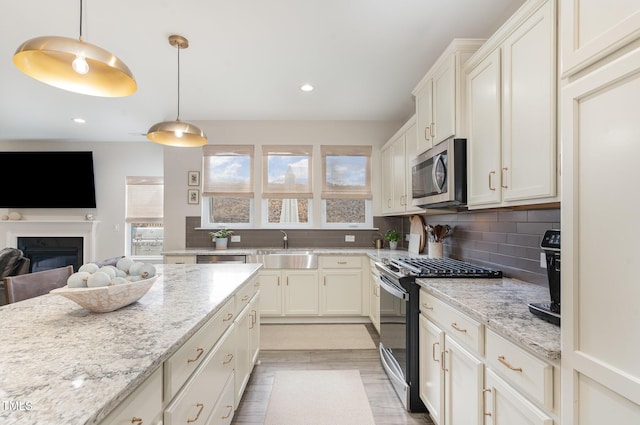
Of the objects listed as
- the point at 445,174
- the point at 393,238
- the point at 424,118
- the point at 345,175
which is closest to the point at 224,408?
the point at 445,174

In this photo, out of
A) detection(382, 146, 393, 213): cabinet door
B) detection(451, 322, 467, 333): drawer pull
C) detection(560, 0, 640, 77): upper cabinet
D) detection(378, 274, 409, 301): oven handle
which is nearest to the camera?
detection(560, 0, 640, 77): upper cabinet

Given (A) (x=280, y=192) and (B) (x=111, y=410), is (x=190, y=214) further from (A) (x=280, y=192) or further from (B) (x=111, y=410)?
(B) (x=111, y=410)

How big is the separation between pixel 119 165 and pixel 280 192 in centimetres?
320

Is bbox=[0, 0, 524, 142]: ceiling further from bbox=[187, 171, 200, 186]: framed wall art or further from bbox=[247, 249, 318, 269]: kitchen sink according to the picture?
bbox=[247, 249, 318, 269]: kitchen sink

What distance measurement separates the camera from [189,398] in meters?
1.14

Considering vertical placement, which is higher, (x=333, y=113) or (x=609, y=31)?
(x=333, y=113)

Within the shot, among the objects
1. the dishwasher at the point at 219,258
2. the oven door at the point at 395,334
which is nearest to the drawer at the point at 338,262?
the dishwasher at the point at 219,258

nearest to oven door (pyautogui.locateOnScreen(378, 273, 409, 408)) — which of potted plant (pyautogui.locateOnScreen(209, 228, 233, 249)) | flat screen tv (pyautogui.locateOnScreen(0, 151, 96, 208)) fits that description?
potted plant (pyautogui.locateOnScreen(209, 228, 233, 249))

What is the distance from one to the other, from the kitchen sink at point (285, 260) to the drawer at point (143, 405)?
2.86m

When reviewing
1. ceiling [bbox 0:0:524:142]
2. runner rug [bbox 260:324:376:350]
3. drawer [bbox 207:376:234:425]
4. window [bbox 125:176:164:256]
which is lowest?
runner rug [bbox 260:324:376:350]

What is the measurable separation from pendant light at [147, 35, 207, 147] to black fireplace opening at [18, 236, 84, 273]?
14.2 ft

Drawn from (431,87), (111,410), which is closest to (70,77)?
(111,410)

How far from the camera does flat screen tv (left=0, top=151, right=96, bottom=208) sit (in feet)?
17.3

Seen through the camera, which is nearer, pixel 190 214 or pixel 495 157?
pixel 495 157
